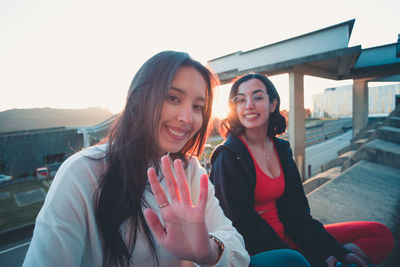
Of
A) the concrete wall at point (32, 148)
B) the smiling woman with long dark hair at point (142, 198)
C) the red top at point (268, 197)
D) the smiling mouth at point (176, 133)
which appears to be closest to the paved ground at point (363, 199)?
the red top at point (268, 197)

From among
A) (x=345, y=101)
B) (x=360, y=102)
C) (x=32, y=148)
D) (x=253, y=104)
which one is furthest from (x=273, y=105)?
(x=345, y=101)

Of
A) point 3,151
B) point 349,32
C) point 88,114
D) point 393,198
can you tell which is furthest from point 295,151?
point 88,114

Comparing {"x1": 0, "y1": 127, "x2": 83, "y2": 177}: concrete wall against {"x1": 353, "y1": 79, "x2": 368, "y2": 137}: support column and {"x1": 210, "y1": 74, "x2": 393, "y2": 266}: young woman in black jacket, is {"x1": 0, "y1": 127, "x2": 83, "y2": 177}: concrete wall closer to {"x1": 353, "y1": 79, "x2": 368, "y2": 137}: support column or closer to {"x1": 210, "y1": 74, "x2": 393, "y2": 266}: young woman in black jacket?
{"x1": 210, "y1": 74, "x2": 393, "y2": 266}: young woman in black jacket

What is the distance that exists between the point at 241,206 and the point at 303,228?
0.68 m

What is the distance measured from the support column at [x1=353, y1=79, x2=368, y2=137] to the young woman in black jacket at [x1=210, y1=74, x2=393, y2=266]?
641 inches

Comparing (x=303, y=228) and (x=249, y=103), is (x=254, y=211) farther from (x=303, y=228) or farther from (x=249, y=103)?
(x=249, y=103)

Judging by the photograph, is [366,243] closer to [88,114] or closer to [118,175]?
[118,175]

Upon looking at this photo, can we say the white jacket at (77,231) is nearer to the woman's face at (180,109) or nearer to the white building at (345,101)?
the woman's face at (180,109)

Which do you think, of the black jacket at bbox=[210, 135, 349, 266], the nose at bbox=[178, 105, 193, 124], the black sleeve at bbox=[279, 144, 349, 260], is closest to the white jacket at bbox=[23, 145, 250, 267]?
the nose at bbox=[178, 105, 193, 124]

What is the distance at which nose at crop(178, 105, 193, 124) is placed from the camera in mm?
1063

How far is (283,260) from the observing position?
1.11m

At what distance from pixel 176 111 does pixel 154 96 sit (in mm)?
145

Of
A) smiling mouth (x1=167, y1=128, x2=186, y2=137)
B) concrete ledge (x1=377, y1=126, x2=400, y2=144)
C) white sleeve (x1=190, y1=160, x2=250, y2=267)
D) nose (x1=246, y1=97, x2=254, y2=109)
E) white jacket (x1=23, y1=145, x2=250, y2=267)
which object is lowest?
concrete ledge (x1=377, y1=126, x2=400, y2=144)

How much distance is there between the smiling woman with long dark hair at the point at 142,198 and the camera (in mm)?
783
